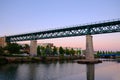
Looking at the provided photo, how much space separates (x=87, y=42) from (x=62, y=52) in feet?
252

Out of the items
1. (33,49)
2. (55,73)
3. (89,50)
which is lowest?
(55,73)

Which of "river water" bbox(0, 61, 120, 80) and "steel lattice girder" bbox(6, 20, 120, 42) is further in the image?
"steel lattice girder" bbox(6, 20, 120, 42)

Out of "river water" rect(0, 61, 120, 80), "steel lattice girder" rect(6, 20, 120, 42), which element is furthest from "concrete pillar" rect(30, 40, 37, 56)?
"river water" rect(0, 61, 120, 80)

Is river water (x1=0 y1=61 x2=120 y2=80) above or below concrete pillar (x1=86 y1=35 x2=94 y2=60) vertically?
below

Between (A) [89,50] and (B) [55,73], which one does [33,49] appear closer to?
(A) [89,50]

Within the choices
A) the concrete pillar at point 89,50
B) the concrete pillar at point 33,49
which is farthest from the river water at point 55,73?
the concrete pillar at point 33,49

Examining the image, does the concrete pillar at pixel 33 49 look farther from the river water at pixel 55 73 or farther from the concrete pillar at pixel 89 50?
the river water at pixel 55 73

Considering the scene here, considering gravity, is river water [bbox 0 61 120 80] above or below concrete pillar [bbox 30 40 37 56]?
below

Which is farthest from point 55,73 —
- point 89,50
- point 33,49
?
point 33,49

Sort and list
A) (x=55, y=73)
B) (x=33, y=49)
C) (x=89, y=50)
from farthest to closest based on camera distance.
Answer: (x=33, y=49) < (x=89, y=50) < (x=55, y=73)

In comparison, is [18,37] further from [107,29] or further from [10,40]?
[107,29]

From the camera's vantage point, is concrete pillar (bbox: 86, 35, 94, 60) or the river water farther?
concrete pillar (bbox: 86, 35, 94, 60)

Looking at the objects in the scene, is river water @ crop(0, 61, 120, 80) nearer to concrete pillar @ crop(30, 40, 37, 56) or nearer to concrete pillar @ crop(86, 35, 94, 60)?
concrete pillar @ crop(86, 35, 94, 60)

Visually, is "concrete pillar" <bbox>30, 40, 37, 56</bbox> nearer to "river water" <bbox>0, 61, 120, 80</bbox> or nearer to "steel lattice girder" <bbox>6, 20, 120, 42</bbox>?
"steel lattice girder" <bbox>6, 20, 120, 42</bbox>
